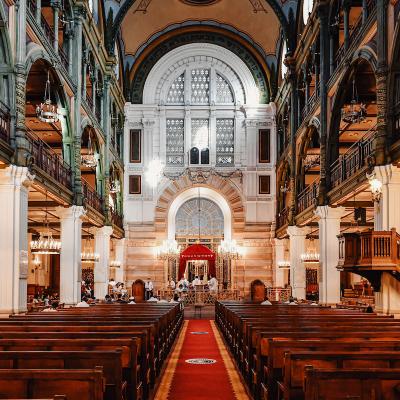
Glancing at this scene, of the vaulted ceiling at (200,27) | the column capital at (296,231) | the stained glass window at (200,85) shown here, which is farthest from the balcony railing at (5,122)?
the stained glass window at (200,85)

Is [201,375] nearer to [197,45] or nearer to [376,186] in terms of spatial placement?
[376,186]

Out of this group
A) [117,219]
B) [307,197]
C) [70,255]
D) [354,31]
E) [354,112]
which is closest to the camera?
[354,112]

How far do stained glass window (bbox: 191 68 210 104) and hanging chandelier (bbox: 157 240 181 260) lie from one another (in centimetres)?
932

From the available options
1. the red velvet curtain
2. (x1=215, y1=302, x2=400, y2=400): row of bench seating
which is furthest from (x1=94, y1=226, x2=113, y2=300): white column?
(x1=215, y1=302, x2=400, y2=400): row of bench seating

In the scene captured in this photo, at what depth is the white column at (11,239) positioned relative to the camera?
15.3 m

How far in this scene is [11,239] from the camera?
15.4 meters

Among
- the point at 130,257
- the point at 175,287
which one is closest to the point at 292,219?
the point at 175,287

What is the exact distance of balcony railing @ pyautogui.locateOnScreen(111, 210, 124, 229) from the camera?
111 feet

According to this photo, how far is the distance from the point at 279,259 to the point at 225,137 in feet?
28.0

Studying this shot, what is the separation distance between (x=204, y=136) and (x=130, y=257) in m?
8.95

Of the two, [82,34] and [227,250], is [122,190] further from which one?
[82,34]

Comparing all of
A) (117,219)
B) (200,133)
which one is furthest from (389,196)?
(200,133)

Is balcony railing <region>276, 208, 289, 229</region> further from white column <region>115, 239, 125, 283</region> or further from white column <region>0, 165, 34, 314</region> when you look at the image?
white column <region>0, 165, 34, 314</region>

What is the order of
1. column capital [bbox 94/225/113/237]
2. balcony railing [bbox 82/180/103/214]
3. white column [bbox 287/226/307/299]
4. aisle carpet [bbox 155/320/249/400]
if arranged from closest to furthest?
aisle carpet [bbox 155/320/249/400] → balcony railing [bbox 82/180/103/214] → white column [bbox 287/226/307/299] → column capital [bbox 94/225/113/237]
